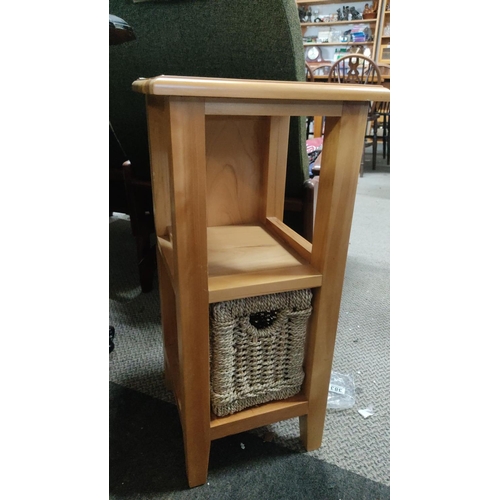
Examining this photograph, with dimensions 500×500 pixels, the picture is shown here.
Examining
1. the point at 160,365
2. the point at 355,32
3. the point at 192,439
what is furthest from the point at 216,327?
the point at 355,32

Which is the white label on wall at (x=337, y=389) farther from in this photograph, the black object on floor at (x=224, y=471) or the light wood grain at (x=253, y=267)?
→ the light wood grain at (x=253, y=267)

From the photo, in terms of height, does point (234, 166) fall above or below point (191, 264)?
above

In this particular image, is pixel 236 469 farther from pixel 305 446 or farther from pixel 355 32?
pixel 355 32

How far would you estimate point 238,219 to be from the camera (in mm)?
925

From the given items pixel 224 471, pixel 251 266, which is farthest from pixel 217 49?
pixel 224 471

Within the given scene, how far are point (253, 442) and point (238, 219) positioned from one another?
497mm

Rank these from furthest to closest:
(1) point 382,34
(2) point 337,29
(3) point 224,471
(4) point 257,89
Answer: (2) point 337,29
(1) point 382,34
(3) point 224,471
(4) point 257,89

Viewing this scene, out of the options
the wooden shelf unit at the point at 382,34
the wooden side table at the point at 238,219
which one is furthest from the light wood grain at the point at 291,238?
the wooden shelf unit at the point at 382,34

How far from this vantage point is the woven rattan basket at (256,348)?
2.02 feet

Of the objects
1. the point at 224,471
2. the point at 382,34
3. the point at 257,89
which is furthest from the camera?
the point at 382,34

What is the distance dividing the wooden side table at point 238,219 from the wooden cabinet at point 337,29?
155 inches

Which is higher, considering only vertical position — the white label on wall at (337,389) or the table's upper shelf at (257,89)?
the table's upper shelf at (257,89)

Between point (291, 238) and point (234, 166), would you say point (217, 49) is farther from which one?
point (291, 238)

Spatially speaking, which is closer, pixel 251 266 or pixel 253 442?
pixel 251 266
